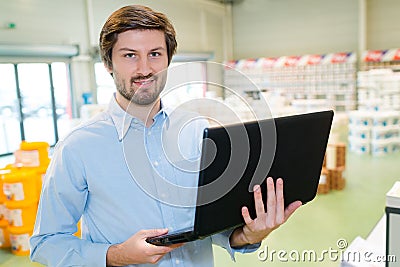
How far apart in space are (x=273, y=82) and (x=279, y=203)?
33.9 feet

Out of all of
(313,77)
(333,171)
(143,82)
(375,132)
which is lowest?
(333,171)

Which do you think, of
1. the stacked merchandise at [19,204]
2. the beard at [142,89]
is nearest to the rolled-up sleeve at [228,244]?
the beard at [142,89]

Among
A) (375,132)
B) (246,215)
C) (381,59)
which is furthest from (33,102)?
(381,59)

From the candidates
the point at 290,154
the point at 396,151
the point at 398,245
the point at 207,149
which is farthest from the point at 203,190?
the point at 396,151

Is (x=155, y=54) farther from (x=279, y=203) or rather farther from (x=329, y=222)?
(x=329, y=222)

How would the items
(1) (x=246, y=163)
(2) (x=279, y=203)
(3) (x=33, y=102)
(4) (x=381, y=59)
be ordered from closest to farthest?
(1) (x=246, y=163)
(2) (x=279, y=203)
(3) (x=33, y=102)
(4) (x=381, y=59)

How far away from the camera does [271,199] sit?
87 cm

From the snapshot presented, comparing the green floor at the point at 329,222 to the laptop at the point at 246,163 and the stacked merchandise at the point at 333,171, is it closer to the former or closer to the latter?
the stacked merchandise at the point at 333,171

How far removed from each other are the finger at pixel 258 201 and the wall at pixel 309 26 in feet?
34.5

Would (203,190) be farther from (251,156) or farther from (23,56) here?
(23,56)

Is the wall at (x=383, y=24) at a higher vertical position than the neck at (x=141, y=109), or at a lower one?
higher

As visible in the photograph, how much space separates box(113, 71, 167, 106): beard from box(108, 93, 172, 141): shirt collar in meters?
0.05

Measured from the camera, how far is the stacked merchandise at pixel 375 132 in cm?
676

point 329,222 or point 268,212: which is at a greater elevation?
point 268,212
